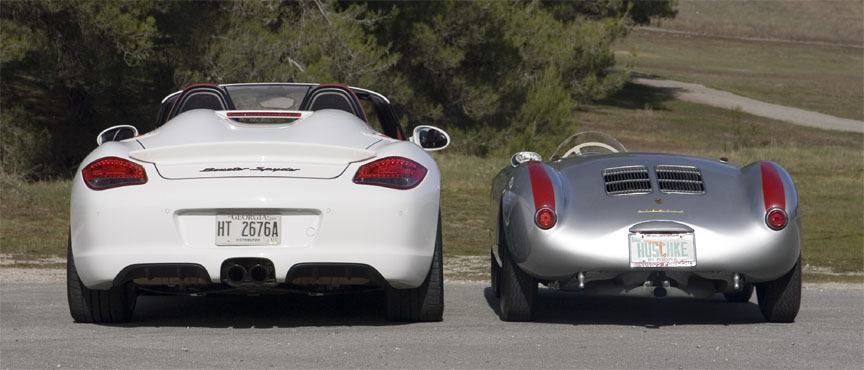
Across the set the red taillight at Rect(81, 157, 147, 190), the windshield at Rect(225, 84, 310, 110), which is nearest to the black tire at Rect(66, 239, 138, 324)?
the red taillight at Rect(81, 157, 147, 190)

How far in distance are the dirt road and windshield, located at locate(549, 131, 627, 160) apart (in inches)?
1691

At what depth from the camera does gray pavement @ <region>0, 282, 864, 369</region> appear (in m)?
5.91

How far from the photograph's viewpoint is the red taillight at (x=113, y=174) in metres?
6.60

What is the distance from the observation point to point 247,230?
6.50m

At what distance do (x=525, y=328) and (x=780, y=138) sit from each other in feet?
136

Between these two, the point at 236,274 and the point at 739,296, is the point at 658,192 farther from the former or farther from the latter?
the point at 236,274

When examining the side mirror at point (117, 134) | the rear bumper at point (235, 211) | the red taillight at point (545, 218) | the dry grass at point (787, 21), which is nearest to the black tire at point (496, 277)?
the red taillight at point (545, 218)

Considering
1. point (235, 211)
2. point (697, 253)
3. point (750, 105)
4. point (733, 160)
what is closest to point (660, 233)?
point (697, 253)

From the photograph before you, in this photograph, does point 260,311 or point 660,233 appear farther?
point 260,311

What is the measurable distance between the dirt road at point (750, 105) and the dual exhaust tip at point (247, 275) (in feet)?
150

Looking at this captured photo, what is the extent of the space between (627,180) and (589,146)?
1.49 m

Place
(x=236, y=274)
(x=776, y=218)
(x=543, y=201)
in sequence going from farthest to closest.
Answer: (x=543, y=201), (x=776, y=218), (x=236, y=274)

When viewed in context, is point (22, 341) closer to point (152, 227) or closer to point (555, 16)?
point (152, 227)

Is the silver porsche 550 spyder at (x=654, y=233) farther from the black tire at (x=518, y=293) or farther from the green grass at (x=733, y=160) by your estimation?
the green grass at (x=733, y=160)
